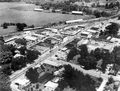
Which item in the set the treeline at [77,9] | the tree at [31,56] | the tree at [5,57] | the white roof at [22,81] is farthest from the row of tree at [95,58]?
the treeline at [77,9]

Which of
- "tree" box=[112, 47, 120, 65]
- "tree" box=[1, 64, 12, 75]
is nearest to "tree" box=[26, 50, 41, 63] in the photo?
"tree" box=[1, 64, 12, 75]

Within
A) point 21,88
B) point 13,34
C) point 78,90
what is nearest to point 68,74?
point 78,90

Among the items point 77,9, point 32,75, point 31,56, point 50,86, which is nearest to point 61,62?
point 31,56

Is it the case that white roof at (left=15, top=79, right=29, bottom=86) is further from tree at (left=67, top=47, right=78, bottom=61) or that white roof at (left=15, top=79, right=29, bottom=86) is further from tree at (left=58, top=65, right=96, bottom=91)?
tree at (left=67, top=47, right=78, bottom=61)

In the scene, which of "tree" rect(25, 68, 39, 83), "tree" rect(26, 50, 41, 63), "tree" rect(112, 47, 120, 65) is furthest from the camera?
"tree" rect(26, 50, 41, 63)

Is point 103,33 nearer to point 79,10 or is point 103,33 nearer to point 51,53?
point 51,53

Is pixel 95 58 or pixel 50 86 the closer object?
pixel 50 86

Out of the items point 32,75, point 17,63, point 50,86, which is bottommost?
point 50,86

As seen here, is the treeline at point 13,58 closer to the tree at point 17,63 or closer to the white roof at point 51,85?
the tree at point 17,63

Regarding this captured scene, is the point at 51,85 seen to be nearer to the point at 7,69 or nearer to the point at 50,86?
the point at 50,86

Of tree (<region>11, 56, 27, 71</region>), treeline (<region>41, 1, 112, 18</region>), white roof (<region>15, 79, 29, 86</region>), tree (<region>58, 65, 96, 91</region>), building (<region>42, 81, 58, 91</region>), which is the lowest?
building (<region>42, 81, 58, 91</region>)

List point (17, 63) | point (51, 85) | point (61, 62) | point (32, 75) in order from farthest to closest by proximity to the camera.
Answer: point (61, 62), point (17, 63), point (32, 75), point (51, 85)
